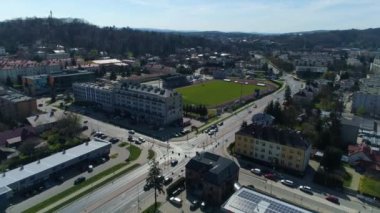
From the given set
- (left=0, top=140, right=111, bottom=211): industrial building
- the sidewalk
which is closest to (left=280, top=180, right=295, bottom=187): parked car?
the sidewalk

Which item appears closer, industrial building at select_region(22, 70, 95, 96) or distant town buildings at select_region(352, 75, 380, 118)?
distant town buildings at select_region(352, 75, 380, 118)

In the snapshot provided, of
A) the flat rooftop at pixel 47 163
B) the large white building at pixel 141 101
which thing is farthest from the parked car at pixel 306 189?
the large white building at pixel 141 101

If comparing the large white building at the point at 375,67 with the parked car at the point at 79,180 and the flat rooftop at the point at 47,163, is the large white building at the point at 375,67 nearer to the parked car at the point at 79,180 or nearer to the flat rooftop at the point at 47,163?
the flat rooftop at the point at 47,163

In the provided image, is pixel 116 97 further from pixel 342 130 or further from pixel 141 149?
pixel 342 130

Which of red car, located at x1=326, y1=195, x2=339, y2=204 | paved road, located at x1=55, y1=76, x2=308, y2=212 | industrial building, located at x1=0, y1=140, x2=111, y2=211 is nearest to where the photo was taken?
paved road, located at x1=55, y1=76, x2=308, y2=212

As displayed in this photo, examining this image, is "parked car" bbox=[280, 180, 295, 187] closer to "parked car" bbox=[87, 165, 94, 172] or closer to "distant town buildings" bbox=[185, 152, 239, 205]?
"distant town buildings" bbox=[185, 152, 239, 205]

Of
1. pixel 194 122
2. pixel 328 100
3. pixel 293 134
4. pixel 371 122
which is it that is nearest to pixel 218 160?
pixel 293 134

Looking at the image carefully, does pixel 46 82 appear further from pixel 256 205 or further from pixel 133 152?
pixel 256 205

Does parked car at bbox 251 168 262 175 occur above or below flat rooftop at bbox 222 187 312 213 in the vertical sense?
below
